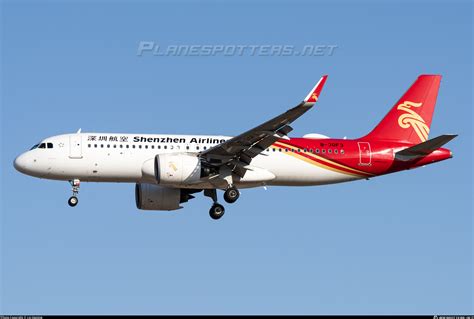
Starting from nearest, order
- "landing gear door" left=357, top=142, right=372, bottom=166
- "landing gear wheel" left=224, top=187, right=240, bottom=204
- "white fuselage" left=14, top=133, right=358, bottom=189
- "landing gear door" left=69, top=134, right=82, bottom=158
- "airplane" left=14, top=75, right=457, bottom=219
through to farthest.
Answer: "airplane" left=14, top=75, right=457, bottom=219
"white fuselage" left=14, top=133, right=358, bottom=189
"landing gear door" left=69, top=134, right=82, bottom=158
"landing gear wheel" left=224, top=187, right=240, bottom=204
"landing gear door" left=357, top=142, right=372, bottom=166

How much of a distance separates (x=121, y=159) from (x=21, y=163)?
5295 mm

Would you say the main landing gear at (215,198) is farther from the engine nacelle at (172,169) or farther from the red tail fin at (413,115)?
the red tail fin at (413,115)

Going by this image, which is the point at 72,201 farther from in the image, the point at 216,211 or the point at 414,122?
the point at 414,122

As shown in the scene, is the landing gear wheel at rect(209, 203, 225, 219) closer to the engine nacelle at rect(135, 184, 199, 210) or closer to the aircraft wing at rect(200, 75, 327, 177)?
the aircraft wing at rect(200, 75, 327, 177)

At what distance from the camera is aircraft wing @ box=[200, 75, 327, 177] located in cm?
5445

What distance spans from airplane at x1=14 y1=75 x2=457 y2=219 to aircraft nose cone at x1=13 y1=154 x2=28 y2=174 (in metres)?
0.02

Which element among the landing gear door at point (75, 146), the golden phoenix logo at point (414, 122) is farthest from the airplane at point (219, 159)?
the golden phoenix logo at point (414, 122)

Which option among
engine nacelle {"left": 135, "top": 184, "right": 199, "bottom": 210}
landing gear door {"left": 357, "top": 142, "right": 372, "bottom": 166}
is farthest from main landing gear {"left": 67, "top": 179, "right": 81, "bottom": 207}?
landing gear door {"left": 357, "top": 142, "right": 372, "bottom": 166}

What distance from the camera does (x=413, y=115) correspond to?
2557 inches

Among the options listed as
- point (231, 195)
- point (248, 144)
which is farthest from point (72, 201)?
point (248, 144)

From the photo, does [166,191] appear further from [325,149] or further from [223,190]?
[325,149]

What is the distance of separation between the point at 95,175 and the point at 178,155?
4378 millimetres

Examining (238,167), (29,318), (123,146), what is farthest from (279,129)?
(29,318)

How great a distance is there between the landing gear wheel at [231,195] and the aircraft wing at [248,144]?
94 cm
